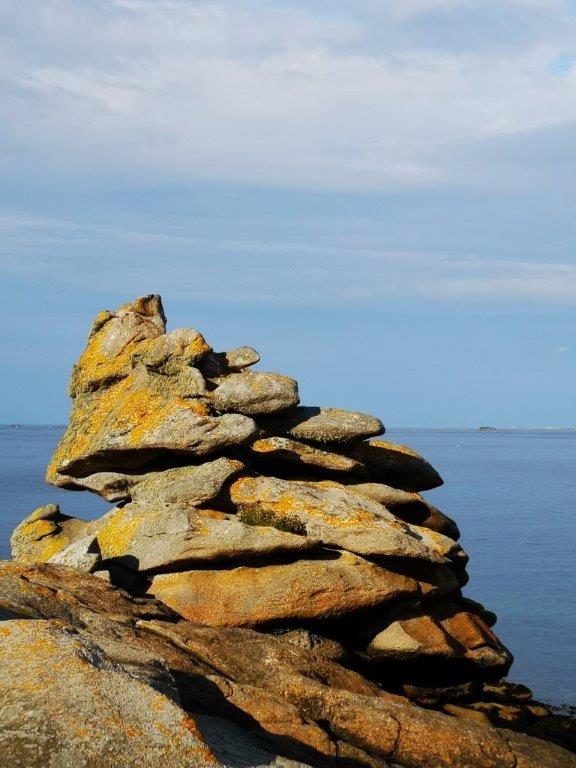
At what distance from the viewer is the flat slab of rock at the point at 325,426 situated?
1217 inches

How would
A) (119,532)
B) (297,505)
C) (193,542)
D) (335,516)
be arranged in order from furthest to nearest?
(297,505) → (335,516) → (119,532) → (193,542)

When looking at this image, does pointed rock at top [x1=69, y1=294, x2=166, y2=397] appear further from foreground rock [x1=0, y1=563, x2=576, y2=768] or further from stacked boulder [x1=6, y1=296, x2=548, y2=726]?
foreground rock [x1=0, y1=563, x2=576, y2=768]

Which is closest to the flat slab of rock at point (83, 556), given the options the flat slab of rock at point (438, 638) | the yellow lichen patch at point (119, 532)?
the yellow lichen patch at point (119, 532)

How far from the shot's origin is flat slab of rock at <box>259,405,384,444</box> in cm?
3092

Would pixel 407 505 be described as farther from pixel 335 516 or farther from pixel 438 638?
pixel 438 638

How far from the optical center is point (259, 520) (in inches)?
1060

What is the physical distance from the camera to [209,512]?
26.8 metres

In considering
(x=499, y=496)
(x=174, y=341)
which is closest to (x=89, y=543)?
(x=174, y=341)

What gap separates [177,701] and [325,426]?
Answer: 64.3 feet

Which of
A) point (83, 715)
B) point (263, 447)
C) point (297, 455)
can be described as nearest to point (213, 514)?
point (263, 447)

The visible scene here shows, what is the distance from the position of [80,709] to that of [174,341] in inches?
844

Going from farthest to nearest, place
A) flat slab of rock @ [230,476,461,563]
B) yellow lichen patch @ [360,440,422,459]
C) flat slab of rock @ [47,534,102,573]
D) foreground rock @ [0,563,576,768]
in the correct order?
yellow lichen patch @ [360,440,422,459] → flat slab of rock @ [230,476,461,563] → flat slab of rock @ [47,534,102,573] → foreground rock @ [0,563,576,768]

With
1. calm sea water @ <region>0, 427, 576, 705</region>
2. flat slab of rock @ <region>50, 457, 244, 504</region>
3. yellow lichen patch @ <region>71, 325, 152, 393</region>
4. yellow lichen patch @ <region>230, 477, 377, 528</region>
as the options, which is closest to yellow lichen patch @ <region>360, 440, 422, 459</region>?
yellow lichen patch @ <region>230, 477, 377, 528</region>

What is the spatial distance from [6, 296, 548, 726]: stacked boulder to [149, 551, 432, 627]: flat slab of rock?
0.04 meters
